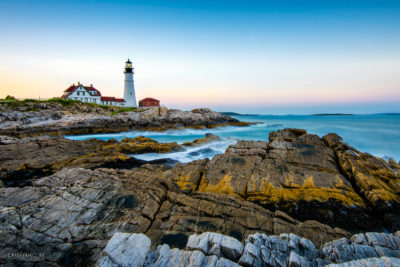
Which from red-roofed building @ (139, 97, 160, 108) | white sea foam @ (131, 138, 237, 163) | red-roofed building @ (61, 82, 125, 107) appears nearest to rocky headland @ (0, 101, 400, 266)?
white sea foam @ (131, 138, 237, 163)

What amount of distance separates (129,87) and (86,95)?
1091cm

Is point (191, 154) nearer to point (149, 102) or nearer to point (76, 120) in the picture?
point (76, 120)

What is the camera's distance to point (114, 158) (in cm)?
1062

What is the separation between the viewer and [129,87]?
156ft

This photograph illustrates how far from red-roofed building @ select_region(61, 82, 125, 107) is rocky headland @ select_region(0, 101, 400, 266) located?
42.0 metres

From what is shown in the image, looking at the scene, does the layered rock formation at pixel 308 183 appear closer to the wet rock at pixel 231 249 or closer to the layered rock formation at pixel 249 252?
the layered rock formation at pixel 249 252

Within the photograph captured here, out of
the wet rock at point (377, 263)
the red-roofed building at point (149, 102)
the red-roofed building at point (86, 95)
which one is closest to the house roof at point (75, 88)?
the red-roofed building at point (86, 95)

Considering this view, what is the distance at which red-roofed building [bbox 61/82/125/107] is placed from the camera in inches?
1695

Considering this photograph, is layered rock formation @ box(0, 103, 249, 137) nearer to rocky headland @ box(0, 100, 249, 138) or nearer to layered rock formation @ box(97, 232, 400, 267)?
rocky headland @ box(0, 100, 249, 138)

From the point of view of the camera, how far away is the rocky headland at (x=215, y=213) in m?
2.97

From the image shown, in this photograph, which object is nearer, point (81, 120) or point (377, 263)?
point (377, 263)

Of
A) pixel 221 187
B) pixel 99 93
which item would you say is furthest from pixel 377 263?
pixel 99 93

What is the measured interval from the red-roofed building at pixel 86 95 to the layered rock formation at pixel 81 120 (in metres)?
11.4

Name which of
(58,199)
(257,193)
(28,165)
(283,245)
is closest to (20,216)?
(58,199)
